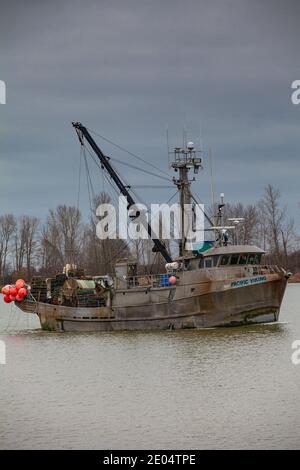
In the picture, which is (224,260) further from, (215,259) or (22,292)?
(22,292)

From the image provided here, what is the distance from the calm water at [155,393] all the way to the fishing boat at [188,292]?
9.03 ft

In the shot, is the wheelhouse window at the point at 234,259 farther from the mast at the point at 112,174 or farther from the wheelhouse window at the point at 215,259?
the mast at the point at 112,174

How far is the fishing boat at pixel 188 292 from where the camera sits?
39531 millimetres

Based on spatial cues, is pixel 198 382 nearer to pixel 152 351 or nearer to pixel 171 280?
pixel 152 351

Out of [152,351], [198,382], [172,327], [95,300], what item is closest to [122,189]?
[95,300]

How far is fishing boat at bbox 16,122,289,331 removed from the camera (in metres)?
39.5

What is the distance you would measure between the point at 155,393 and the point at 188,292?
55.5 ft

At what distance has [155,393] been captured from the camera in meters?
23.1

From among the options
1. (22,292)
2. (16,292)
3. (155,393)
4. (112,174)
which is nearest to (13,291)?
(16,292)

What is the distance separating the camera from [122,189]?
4778cm

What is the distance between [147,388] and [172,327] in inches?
644
